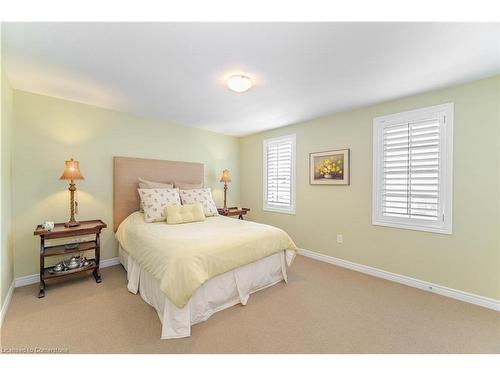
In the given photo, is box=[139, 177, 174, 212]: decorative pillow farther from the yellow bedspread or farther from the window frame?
the window frame

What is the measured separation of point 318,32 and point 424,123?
1880 millimetres

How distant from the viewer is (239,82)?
2.13 m

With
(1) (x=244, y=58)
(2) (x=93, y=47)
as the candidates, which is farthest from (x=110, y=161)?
(1) (x=244, y=58)

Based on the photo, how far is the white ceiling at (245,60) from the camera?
149 centimetres

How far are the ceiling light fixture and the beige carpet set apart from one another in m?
2.24

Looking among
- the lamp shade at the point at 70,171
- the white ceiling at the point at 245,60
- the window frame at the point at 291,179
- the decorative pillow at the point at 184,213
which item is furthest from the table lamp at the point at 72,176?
the window frame at the point at 291,179

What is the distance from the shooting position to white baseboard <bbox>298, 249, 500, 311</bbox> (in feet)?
7.04

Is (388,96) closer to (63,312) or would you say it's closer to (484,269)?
(484,269)

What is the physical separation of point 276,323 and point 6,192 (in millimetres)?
3011

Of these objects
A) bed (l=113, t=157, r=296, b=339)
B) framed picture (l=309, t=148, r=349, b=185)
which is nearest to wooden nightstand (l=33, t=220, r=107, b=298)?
bed (l=113, t=157, r=296, b=339)

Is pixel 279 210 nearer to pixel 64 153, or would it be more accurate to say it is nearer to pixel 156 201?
pixel 156 201

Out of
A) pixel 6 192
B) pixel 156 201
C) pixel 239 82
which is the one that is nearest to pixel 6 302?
pixel 6 192

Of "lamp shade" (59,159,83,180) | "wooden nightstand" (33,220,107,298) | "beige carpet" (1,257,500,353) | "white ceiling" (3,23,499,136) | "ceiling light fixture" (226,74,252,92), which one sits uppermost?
"white ceiling" (3,23,499,136)

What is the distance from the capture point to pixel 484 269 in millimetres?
2164
